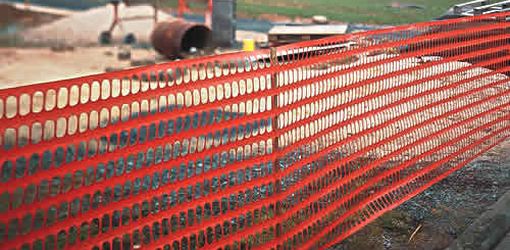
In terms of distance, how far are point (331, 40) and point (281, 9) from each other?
89.9ft

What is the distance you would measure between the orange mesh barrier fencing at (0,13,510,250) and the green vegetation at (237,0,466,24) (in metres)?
22.3

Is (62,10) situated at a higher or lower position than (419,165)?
higher

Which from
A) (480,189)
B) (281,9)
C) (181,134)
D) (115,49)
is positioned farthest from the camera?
(281,9)

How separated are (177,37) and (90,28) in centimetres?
339

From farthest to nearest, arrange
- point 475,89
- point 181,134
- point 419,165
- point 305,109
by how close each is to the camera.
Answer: point 475,89 → point 419,165 → point 305,109 → point 181,134

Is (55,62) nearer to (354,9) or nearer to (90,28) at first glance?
(90,28)

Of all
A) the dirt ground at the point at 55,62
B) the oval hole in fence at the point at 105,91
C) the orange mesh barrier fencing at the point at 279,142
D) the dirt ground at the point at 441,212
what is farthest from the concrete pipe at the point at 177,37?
the dirt ground at the point at 441,212

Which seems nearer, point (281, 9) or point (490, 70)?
point (490, 70)

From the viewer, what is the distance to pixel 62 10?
21000 millimetres

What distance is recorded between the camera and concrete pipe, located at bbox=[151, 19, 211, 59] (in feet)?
58.9

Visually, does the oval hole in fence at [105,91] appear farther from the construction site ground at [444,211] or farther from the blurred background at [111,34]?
the construction site ground at [444,211]

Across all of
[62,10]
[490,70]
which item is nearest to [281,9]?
[62,10]

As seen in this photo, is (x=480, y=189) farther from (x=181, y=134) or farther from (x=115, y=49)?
(x=115, y=49)

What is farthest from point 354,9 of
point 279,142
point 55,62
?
point 279,142
